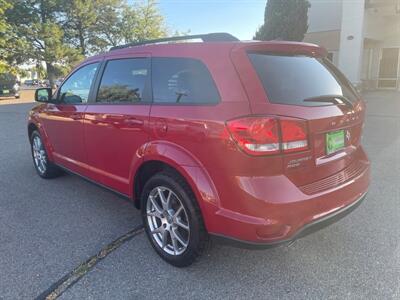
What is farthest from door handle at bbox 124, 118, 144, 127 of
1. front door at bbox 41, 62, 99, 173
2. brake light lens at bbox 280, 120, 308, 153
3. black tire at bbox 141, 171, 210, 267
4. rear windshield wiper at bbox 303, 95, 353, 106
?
rear windshield wiper at bbox 303, 95, 353, 106

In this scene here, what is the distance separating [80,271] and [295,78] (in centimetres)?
225

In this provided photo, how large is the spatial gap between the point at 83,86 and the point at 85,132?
2.00ft

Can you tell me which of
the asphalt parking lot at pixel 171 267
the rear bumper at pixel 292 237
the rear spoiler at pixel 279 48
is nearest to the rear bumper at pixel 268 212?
the rear bumper at pixel 292 237

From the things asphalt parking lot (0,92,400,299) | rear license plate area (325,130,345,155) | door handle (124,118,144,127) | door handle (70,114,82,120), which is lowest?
asphalt parking lot (0,92,400,299)

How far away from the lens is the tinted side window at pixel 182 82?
2.45m

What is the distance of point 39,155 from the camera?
16.8ft

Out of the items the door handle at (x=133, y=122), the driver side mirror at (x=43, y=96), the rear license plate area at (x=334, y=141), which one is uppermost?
the driver side mirror at (x=43, y=96)

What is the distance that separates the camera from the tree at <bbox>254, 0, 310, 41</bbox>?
47.1 ft

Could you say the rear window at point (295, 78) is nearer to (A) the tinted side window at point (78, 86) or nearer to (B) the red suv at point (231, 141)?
(B) the red suv at point (231, 141)

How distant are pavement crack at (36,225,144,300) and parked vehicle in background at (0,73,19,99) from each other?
22.8 metres

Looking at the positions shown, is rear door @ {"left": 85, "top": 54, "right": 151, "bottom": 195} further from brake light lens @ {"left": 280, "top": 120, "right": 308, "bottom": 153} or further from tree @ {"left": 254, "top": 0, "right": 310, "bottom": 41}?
tree @ {"left": 254, "top": 0, "right": 310, "bottom": 41}

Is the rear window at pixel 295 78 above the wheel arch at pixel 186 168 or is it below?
above

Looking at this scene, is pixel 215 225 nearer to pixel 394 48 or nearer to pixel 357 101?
pixel 357 101

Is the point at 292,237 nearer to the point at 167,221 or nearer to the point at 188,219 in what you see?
the point at 188,219
